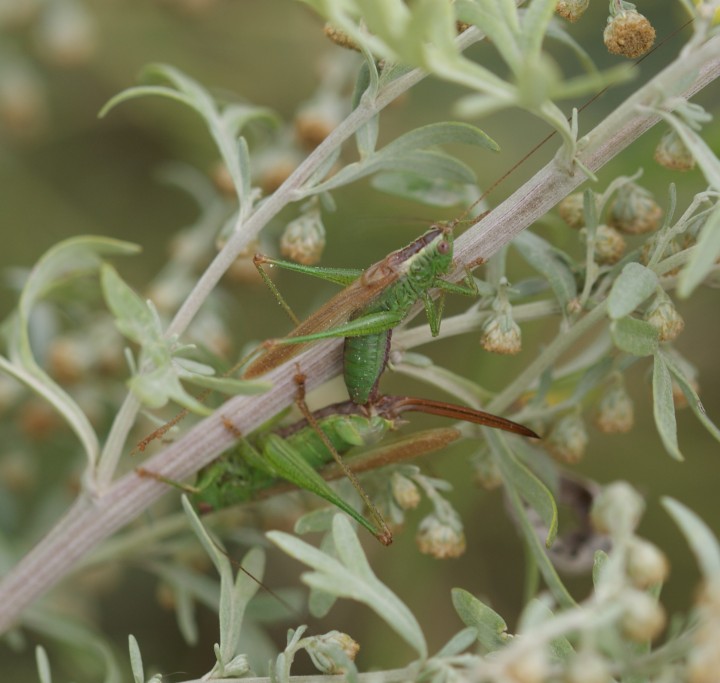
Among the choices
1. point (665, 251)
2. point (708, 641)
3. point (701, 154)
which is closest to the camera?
point (708, 641)

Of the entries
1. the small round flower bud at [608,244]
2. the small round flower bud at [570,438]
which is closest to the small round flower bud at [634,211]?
the small round flower bud at [608,244]

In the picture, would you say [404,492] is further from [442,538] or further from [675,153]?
[675,153]

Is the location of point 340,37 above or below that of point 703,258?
above

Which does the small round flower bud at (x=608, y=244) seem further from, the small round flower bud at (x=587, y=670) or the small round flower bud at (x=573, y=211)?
the small round flower bud at (x=587, y=670)

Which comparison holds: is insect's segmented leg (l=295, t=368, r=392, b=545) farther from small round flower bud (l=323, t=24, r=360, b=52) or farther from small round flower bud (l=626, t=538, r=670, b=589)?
small round flower bud (l=626, t=538, r=670, b=589)

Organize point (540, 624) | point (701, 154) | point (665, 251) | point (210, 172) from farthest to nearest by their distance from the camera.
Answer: point (210, 172)
point (665, 251)
point (701, 154)
point (540, 624)

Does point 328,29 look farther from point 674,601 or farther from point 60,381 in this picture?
point 674,601

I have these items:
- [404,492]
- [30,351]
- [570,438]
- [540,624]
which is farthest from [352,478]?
[540,624]

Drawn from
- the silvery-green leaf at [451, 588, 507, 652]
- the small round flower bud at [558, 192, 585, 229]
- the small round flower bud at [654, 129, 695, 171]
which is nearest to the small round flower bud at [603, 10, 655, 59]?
the small round flower bud at [654, 129, 695, 171]
